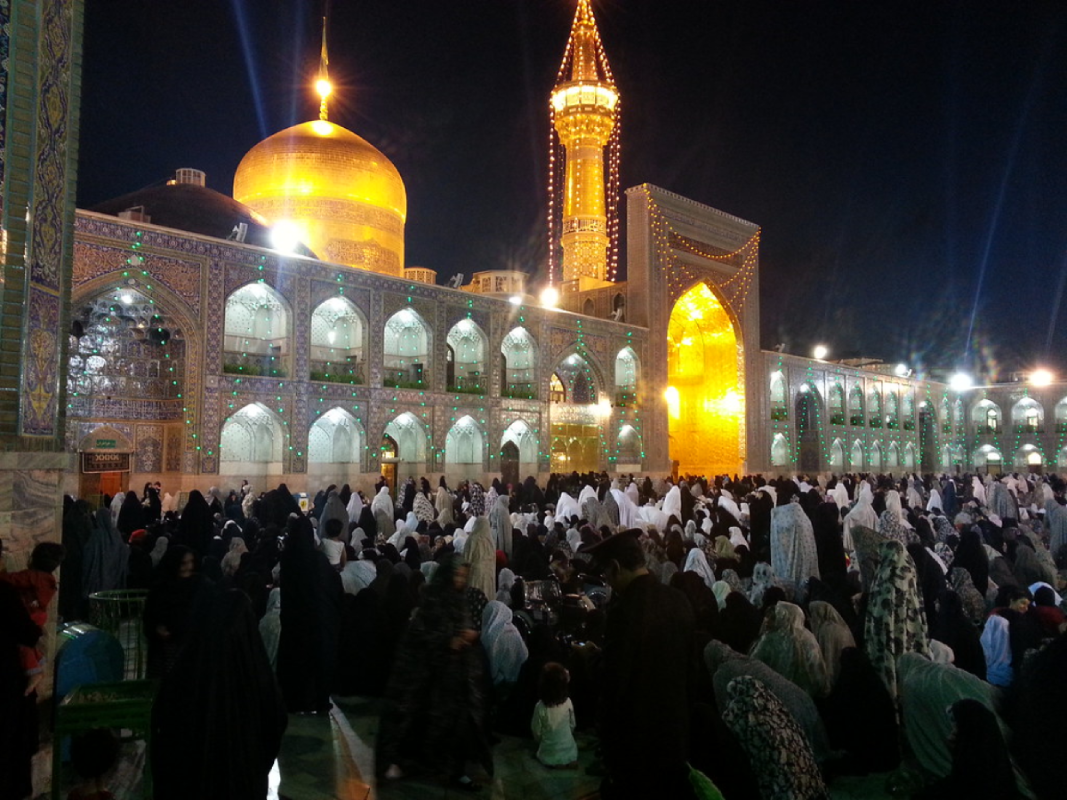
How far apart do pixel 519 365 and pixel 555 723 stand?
16.7 m

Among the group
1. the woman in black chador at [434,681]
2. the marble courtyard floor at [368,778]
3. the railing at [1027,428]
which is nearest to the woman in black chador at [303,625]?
the marble courtyard floor at [368,778]

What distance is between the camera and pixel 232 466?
14.8m

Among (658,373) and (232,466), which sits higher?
(658,373)

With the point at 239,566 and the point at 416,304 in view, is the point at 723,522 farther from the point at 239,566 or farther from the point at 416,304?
the point at 416,304

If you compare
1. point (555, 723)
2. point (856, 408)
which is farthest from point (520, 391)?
point (856, 408)

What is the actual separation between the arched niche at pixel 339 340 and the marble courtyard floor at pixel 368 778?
1249 centimetres

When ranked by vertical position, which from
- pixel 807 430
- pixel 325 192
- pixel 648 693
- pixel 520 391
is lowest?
pixel 648 693

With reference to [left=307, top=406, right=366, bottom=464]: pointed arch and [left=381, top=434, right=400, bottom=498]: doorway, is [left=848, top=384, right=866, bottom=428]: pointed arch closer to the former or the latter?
[left=381, top=434, right=400, bottom=498]: doorway

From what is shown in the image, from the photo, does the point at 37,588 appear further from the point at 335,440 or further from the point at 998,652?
the point at 335,440

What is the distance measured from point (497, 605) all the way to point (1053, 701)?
2.82m

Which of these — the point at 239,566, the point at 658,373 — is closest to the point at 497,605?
the point at 239,566

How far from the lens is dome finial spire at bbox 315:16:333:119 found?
22312 mm

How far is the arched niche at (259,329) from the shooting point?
1505 centimetres

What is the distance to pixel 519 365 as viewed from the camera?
2030 centimetres
